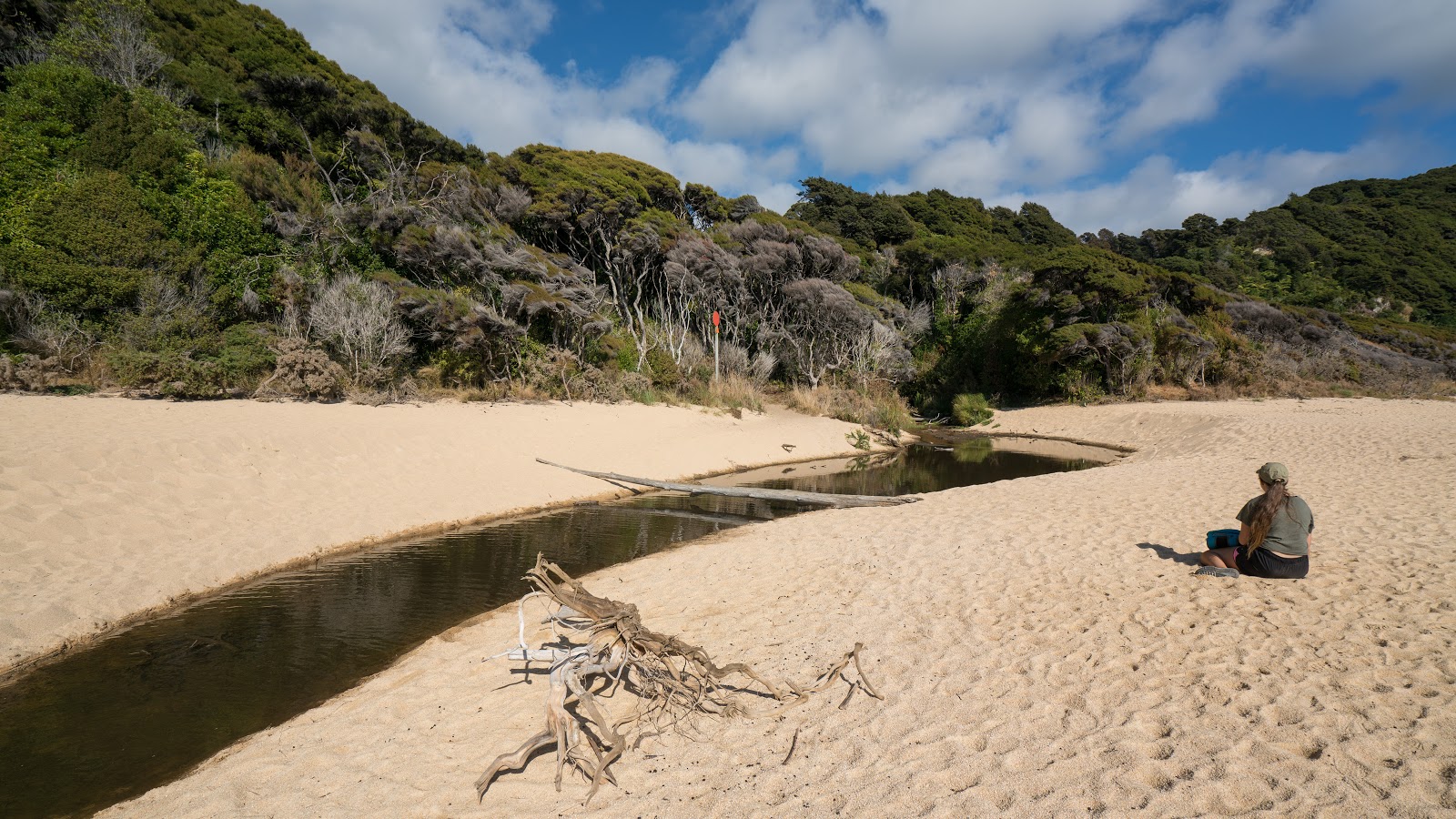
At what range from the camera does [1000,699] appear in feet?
12.6

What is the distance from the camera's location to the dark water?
3.97 meters

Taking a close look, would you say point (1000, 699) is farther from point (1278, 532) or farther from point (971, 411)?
point (971, 411)

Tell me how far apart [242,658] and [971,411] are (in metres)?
25.0

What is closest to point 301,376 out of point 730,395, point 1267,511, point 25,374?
point 25,374

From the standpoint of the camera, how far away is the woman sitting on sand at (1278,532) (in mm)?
5367

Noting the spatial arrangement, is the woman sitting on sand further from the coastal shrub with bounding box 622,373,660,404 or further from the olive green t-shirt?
the coastal shrub with bounding box 622,373,660,404

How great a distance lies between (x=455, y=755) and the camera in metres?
3.76

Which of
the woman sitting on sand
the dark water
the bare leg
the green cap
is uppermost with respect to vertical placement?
the green cap

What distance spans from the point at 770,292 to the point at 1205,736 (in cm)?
2602

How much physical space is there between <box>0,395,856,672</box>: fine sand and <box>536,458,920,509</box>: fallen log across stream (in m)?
0.30

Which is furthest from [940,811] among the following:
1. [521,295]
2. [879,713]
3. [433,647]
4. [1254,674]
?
[521,295]

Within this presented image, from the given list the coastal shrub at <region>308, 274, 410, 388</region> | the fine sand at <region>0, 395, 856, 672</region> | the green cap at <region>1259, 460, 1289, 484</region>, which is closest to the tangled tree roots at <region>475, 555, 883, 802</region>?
the green cap at <region>1259, 460, 1289, 484</region>

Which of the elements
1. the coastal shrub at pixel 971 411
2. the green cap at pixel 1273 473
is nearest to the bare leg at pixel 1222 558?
the green cap at pixel 1273 473

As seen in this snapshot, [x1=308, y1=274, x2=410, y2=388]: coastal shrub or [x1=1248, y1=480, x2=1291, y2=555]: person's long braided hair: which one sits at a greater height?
[x1=308, y1=274, x2=410, y2=388]: coastal shrub
